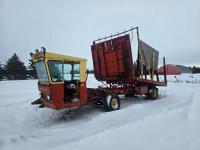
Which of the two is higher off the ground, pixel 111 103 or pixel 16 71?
pixel 16 71

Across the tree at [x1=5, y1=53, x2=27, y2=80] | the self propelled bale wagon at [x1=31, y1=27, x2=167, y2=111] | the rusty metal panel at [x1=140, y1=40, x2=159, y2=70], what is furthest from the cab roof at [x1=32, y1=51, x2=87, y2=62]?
the tree at [x1=5, y1=53, x2=27, y2=80]

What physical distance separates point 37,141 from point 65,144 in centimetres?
79

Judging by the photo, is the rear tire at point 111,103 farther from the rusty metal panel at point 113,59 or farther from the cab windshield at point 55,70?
the cab windshield at point 55,70

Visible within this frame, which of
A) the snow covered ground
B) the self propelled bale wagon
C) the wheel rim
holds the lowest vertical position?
the snow covered ground

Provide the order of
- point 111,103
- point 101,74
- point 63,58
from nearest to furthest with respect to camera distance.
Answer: point 63,58 → point 111,103 → point 101,74

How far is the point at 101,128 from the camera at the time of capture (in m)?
7.80

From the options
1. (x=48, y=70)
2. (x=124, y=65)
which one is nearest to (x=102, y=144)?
(x=48, y=70)

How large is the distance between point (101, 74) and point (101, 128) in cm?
618

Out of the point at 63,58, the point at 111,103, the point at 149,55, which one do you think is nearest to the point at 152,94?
the point at 149,55

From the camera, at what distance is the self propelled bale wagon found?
9.02 metres

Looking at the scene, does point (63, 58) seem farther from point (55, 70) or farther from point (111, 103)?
point (111, 103)

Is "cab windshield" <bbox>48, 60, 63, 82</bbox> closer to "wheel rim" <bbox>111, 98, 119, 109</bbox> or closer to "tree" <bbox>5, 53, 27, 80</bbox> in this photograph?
"wheel rim" <bbox>111, 98, 119, 109</bbox>

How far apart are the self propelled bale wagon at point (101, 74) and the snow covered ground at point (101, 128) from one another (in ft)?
2.20

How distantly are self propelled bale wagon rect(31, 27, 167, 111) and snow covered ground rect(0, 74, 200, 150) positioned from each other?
67 cm
